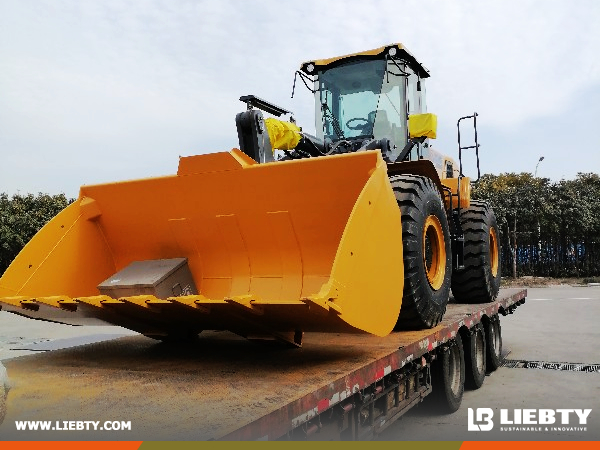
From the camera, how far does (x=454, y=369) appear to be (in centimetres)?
570

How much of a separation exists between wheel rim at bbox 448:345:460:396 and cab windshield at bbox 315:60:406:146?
2.31 m

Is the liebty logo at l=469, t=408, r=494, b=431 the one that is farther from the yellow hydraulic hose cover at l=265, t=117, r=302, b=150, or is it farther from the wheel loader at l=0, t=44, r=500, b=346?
the yellow hydraulic hose cover at l=265, t=117, r=302, b=150

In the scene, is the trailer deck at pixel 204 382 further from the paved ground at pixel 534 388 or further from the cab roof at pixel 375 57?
the cab roof at pixel 375 57

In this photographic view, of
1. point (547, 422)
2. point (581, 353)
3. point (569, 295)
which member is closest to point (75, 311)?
point (547, 422)

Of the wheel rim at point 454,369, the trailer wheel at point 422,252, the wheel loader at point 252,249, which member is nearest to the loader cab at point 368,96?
the wheel loader at point 252,249

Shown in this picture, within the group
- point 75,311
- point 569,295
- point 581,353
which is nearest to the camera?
point 75,311

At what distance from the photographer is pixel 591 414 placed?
17.8 feet

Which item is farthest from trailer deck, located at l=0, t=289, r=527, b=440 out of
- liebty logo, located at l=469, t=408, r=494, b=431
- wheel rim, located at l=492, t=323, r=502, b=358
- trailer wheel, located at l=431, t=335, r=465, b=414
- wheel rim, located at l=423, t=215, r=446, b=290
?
wheel rim, located at l=492, t=323, r=502, b=358

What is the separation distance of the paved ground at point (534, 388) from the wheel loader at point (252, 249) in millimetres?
877

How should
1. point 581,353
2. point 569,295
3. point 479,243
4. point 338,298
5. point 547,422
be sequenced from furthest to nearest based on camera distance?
point 569,295
point 581,353
point 479,243
point 547,422
point 338,298

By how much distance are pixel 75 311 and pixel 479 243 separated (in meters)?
4.61

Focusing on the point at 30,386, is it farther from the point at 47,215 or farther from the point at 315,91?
the point at 47,215

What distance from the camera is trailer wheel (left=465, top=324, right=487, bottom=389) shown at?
244 inches

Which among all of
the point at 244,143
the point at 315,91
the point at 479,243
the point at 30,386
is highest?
the point at 315,91
